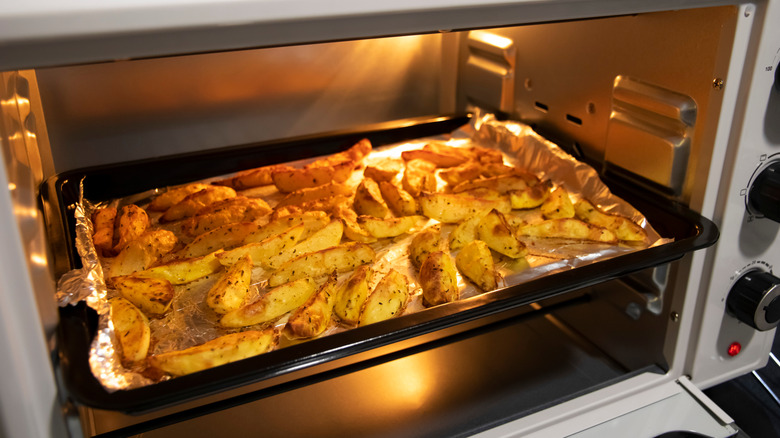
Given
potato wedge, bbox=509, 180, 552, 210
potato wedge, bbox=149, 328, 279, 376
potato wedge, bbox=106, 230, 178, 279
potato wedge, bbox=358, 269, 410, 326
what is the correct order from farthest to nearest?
potato wedge, bbox=509, 180, 552, 210 → potato wedge, bbox=106, 230, 178, 279 → potato wedge, bbox=358, 269, 410, 326 → potato wedge, bbox=149, 328, 279, 376

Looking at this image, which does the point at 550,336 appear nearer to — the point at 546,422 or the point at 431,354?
the point at 431,354

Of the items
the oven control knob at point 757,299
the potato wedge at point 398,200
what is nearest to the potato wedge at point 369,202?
the potato wedge at point 398,200

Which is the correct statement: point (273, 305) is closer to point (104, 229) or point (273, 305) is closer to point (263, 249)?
point (263, 249)

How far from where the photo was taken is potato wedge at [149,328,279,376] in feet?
2.62

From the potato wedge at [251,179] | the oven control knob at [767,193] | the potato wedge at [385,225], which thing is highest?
the oven control knob at [767,193]

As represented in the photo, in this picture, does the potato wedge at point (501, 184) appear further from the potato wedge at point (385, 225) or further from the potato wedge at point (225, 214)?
the potato wedge at point (225, 214)

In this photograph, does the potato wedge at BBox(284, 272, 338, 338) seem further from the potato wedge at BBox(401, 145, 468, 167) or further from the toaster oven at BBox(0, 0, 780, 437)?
the potato wedge at BBox(401, 145, 468, 167)

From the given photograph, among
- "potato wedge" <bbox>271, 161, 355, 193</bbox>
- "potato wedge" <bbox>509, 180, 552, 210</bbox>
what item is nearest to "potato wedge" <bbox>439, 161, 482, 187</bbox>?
"potato wedge" <bbox>509, 180, 552, 210</bbox>

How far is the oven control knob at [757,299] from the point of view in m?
1.04

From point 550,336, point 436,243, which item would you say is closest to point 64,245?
point 436,243

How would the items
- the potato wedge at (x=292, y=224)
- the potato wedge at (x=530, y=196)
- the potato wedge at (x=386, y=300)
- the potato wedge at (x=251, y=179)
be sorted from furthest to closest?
the potato wedge at (x=251, y=179), the potato wedge at (x=530, y=196), the potato wedge at (x=292, y=224), the potato wedge at (x=386, y=300)

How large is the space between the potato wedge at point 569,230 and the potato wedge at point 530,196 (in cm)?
11

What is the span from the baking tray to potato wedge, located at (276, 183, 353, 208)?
167mm

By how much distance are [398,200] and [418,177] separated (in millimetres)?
123
